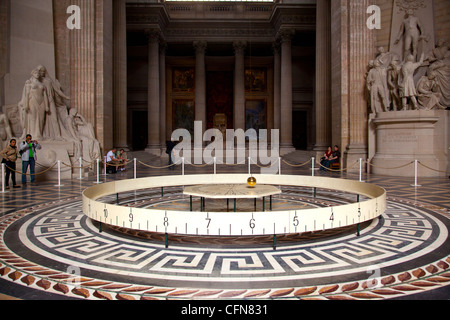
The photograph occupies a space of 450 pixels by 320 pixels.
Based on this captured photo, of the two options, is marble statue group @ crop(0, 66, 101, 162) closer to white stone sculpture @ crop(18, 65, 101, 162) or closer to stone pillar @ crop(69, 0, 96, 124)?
white stone sculpture @ crop(18, 65, 101, 162)

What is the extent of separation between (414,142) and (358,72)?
3474 millimetres

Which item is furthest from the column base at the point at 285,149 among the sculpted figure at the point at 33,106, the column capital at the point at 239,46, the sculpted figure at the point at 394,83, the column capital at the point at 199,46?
the sculpted figure at the point at 33,106

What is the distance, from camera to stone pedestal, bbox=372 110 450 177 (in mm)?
11336

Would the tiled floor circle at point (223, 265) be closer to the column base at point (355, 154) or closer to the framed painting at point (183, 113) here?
the column base at point (355, 154)

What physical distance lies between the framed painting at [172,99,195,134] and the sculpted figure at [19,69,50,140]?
51.6 ft

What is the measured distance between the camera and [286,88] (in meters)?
20.7

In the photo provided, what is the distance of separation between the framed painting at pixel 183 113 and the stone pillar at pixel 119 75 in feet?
33.2

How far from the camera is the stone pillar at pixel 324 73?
52.9 feet

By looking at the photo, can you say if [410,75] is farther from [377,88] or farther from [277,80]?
[277,80]

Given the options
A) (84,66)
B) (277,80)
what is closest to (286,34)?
(277,80)

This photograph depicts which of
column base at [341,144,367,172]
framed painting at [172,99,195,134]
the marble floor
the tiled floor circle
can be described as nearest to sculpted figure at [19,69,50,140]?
the marble floor

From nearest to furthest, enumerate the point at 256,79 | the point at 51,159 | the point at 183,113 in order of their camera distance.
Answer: the point at 51,159
the point at 183,113
the point at 256,79

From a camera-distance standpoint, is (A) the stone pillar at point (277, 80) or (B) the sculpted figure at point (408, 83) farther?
(A) the stone pillar at point (277, 80)

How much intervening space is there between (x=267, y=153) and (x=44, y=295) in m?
18.6
